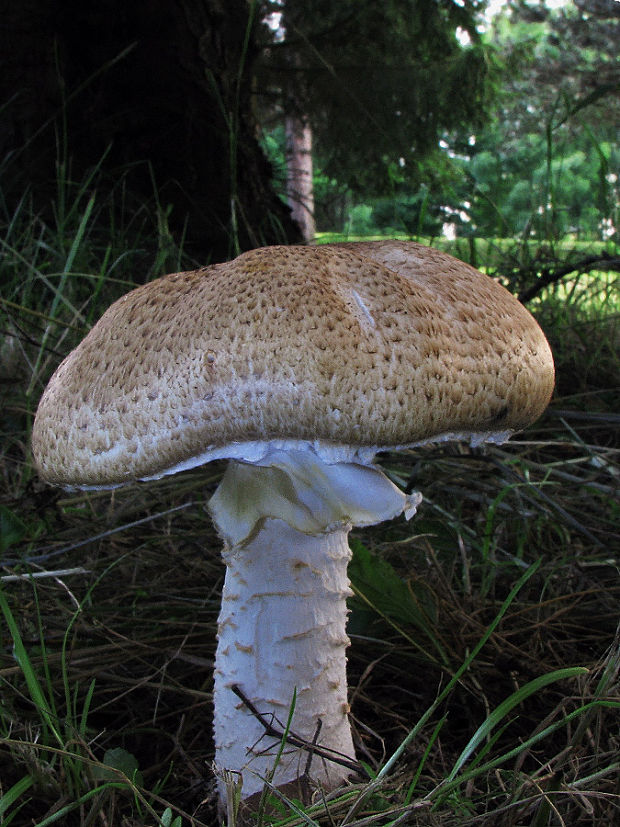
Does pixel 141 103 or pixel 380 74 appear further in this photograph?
pixel 380 74

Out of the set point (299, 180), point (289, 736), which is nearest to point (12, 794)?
point (289, 736)

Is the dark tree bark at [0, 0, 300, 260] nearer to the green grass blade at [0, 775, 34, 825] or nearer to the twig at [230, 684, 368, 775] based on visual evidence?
the twig at [230, 684, 368, 775]

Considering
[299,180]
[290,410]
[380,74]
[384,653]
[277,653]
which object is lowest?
[384,653]

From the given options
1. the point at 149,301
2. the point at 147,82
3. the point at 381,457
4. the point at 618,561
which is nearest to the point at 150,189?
the point at 147,82

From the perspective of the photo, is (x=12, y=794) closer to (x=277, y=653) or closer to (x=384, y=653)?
(x=277, y=653)

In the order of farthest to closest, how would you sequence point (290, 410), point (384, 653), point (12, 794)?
point (384, 653), point (12, 794), point (290, 410)

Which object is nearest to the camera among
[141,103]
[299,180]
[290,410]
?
[290,410]

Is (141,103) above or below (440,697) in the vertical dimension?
above

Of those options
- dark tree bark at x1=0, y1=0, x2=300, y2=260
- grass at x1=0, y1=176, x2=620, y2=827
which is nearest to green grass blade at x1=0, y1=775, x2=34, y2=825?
grass at x1=0, y1=176, x2=620, y2=827
